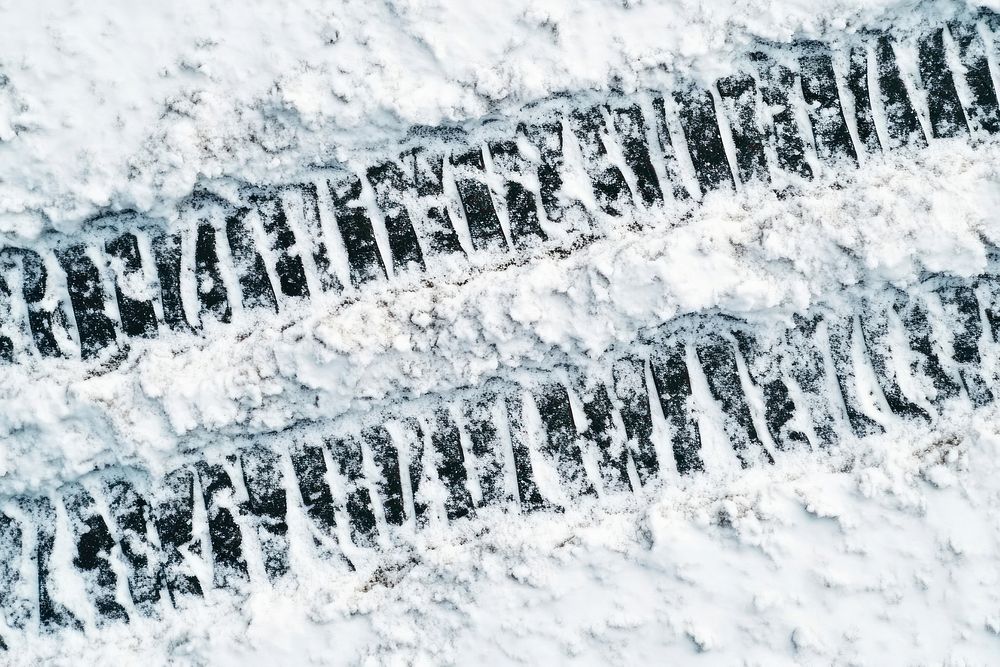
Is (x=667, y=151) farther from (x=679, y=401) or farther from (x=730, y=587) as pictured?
(x=730, y=587)

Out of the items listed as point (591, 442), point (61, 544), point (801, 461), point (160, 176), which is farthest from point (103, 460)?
point (801, 461)

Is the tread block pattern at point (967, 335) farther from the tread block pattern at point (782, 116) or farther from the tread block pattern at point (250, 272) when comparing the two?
the tread block pattern at point (250, 272)

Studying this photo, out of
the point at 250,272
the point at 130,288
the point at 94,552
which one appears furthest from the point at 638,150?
the point at 94,552

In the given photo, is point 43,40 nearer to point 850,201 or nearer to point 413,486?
point 413,486

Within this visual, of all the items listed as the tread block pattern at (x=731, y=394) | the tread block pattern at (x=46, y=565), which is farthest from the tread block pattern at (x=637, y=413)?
the tread block pattern at (x=46, y=565)

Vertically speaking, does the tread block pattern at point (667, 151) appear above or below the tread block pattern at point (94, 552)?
above

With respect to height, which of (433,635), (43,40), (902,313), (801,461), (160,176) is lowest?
(433,635)

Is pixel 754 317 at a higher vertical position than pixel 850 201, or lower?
lower

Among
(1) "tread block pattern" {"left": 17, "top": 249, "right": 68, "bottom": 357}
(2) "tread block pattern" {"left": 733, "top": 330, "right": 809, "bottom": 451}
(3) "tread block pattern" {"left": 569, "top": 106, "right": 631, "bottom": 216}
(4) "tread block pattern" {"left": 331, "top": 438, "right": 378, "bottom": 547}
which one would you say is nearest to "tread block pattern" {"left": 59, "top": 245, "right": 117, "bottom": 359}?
(1) "tread block pattern" {"left": 17, "top": 249, "right": 68, "bottom": 357}
